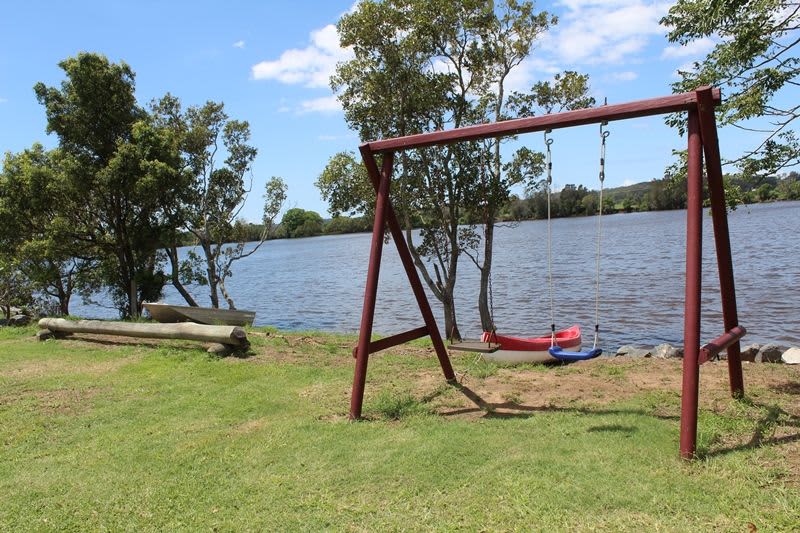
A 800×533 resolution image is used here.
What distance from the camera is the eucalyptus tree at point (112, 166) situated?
15523mm

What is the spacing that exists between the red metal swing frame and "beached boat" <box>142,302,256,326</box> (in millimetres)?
8363

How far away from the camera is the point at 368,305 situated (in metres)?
6.35

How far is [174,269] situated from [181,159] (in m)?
3.79

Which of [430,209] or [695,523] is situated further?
[430,209]

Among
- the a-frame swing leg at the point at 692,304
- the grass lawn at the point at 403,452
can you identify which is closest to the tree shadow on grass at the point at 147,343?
the grass lawn at the point at 403,452

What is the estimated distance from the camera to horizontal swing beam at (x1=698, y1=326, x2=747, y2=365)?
4676 millimetres

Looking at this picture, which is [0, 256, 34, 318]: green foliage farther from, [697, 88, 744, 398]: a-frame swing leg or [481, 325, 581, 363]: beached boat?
[697, 88, 744, 398]: a-frame swing leg

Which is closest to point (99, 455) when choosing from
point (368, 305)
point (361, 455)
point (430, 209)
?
point (361, 455)

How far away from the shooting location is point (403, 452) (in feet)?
16.7

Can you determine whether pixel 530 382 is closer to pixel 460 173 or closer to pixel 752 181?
pixel 752 181

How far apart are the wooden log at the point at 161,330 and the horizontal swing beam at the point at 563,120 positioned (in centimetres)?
509

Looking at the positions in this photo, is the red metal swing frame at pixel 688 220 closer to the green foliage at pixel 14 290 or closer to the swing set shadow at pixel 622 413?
the swing set shadow at pixel 622 413

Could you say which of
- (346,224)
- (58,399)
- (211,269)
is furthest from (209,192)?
(346,224)

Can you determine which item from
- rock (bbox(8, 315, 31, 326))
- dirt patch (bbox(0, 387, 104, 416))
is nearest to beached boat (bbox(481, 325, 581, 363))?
dirt patch (bbox(0, 387, 104, 416))
